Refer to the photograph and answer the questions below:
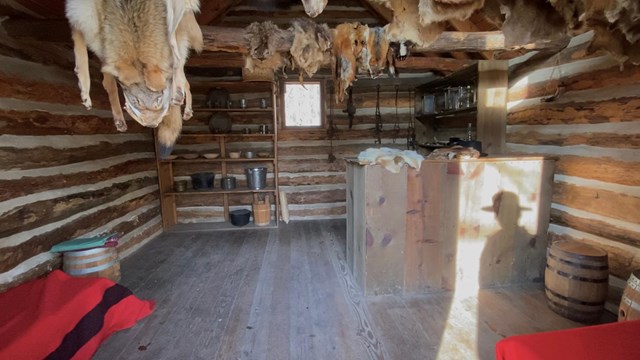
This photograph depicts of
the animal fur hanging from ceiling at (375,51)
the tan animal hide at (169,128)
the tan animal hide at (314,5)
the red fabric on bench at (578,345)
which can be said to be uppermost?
the animal fur hanging from ceiling at (375,51)

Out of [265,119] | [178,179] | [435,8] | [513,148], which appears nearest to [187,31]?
[435,8]

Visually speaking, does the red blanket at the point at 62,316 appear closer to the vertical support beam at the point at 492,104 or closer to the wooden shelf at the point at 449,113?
the vertical support beam at the point at 492,104

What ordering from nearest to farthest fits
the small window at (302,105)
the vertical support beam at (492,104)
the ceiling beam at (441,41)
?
the ceiling beam at (441,41) → the vertical support beam at (492,104) → the small window at (302,105)

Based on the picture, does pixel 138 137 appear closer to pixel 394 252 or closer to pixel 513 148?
pixel 394 252

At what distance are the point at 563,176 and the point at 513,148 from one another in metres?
0.70

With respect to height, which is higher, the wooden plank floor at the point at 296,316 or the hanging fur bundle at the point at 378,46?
the hanging fur bundle at the point at 378,46

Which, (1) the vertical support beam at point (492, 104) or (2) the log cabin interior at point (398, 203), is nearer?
(2) the log cabin interior at point (398, 203)

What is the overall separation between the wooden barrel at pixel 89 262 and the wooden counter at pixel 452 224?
7.22ft

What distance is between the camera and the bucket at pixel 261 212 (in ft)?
15.9

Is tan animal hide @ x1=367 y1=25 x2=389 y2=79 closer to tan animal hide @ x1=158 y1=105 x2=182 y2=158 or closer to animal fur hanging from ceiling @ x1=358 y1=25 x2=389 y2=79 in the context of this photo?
animal fur hanging from ceiling @ x1=358 y1=25 x2=389 y2=79

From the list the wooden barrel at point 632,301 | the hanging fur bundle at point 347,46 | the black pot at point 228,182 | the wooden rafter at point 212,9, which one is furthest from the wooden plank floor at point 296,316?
the wooden rafter at point 212,9

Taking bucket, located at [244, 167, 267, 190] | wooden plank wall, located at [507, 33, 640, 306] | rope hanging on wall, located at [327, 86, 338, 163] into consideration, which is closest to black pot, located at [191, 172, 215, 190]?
bucket, located at [244, 167, 267, 190]

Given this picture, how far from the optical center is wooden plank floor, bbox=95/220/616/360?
6.72 feet

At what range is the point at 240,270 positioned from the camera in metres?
3.28
